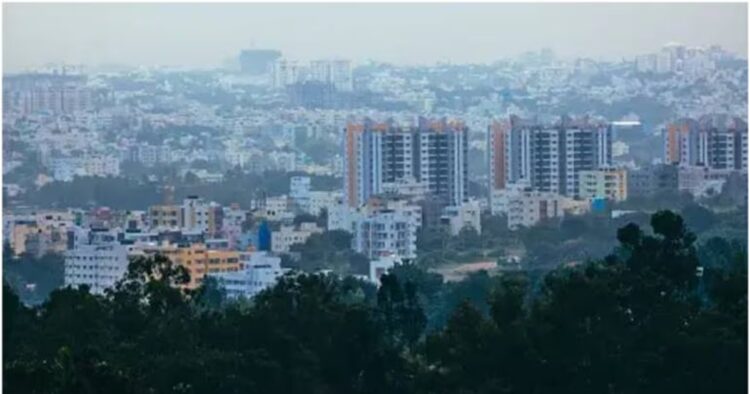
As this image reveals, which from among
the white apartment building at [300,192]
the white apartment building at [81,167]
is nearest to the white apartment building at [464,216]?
the white apartment building at [300,192]

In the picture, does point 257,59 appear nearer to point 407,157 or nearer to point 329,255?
point 329,255

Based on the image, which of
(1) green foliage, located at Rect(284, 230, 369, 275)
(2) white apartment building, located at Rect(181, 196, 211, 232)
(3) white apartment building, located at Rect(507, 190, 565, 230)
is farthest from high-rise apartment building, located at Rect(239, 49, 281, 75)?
(3) white apartment building, located at Rect(507, 190, 565, 230)

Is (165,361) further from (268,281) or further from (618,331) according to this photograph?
(268,281)

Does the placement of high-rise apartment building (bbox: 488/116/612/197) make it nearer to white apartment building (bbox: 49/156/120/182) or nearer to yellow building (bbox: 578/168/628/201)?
yellow building (bbox: 578/168/628/201)

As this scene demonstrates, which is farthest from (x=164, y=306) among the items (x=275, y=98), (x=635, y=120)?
(x=635, y=120)

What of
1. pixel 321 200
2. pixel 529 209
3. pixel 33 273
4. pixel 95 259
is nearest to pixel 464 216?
pixel 529 209

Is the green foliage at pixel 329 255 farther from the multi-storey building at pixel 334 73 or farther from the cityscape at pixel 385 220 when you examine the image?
the multi-storey building at pixel 334 73
